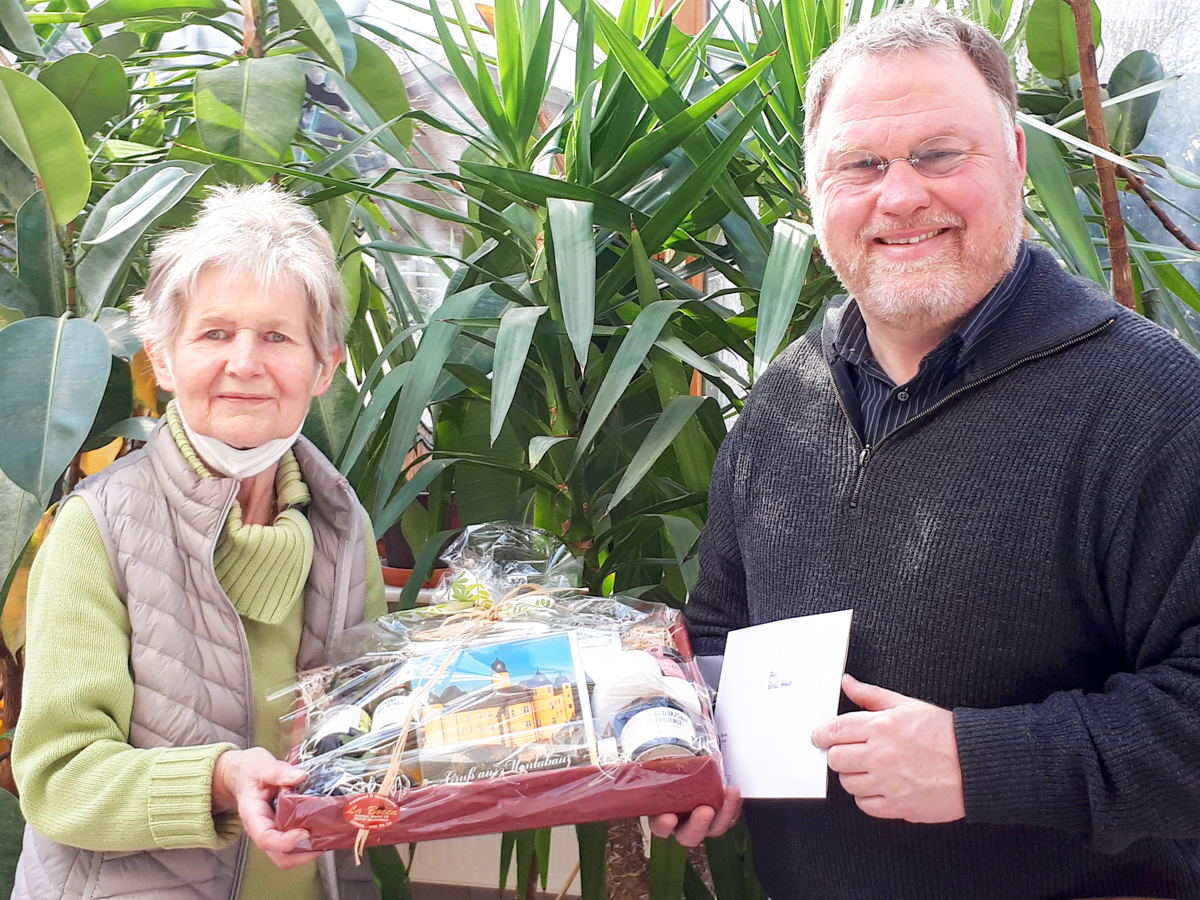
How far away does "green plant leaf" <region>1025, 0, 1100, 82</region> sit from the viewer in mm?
1227

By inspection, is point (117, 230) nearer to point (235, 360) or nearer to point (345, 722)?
point (235, 360)

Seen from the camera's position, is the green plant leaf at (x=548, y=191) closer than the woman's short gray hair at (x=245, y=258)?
No

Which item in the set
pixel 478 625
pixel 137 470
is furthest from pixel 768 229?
pixel 137 470

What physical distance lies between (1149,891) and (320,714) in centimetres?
77

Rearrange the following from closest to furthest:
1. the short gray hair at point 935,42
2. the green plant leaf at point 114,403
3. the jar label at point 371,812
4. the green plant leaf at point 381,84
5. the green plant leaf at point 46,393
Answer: the jar label at point 371,812 → the green plant leaf at point 46,393 → the short gray hair at point 935,42 → the green plant leaf at point 114,403 → the green plant leaf at point 381,84

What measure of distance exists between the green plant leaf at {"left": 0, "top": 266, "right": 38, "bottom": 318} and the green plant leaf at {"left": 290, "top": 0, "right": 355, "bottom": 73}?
48cm

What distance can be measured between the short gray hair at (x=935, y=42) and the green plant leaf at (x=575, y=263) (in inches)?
12.9

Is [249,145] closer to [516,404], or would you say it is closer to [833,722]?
[516,404]

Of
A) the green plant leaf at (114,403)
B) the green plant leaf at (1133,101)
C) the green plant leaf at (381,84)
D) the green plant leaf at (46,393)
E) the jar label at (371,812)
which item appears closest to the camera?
the jar label at (371,812)

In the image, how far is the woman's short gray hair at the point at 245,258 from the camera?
2.95ft

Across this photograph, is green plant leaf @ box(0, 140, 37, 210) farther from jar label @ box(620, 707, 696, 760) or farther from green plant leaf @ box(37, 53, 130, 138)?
jar label @ box(620, 707, 696, 760)

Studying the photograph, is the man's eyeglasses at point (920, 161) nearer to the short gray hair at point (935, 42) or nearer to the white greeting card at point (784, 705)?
the short gray hair at point (935, 42)

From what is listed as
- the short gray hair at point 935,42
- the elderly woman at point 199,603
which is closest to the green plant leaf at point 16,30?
the elderly woman at point 199,603

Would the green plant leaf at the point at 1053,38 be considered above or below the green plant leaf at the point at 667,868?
above
